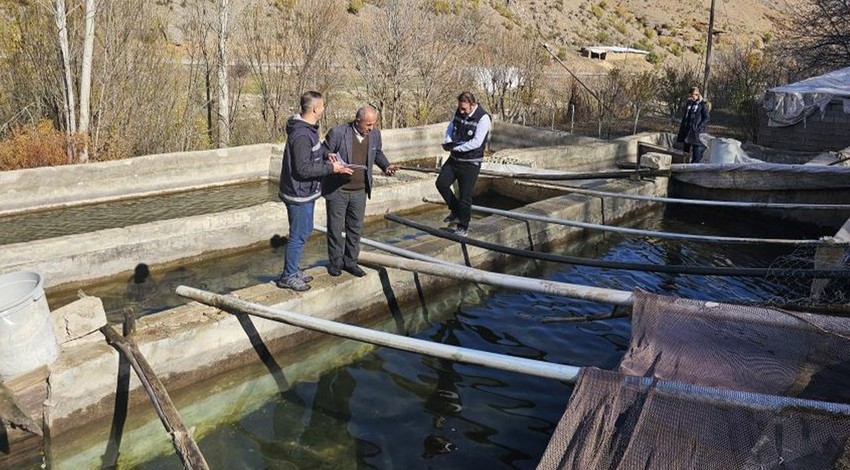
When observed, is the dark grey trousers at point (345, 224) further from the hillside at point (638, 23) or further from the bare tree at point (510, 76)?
the hillside at point (638, 23)

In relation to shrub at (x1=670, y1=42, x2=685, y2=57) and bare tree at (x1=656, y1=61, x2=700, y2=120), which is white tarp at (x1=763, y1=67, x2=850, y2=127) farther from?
shrub at (x1=670, y1=42, x2=685, y2=57)

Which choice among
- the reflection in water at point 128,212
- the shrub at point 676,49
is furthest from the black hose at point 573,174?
the shrub at point 676,49

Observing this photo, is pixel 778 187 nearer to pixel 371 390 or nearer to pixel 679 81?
pixel 371 390

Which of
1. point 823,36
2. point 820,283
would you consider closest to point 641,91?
point 823,36

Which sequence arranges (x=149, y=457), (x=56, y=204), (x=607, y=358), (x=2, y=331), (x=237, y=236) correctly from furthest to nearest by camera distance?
(x=56, y=204) → (x=237, y=236) → (x=607, y=358) → (x=149, y=457) → (x=2, y=331)

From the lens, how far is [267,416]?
18.1 feet

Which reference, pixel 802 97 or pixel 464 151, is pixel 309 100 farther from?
pixel 802 97

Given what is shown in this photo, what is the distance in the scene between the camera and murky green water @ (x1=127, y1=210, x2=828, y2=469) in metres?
5.02

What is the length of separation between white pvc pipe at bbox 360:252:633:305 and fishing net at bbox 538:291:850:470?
0.68 metres

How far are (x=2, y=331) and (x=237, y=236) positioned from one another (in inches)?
199

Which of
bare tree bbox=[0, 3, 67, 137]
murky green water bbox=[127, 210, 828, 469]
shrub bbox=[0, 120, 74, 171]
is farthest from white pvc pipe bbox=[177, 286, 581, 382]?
bare tree bbox=[0, 3, 67, 137]

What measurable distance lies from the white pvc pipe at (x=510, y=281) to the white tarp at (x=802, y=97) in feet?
44.6

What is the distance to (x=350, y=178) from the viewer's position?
6273 millimetres

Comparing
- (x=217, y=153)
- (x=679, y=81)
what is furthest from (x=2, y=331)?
(x=679, y=81)
